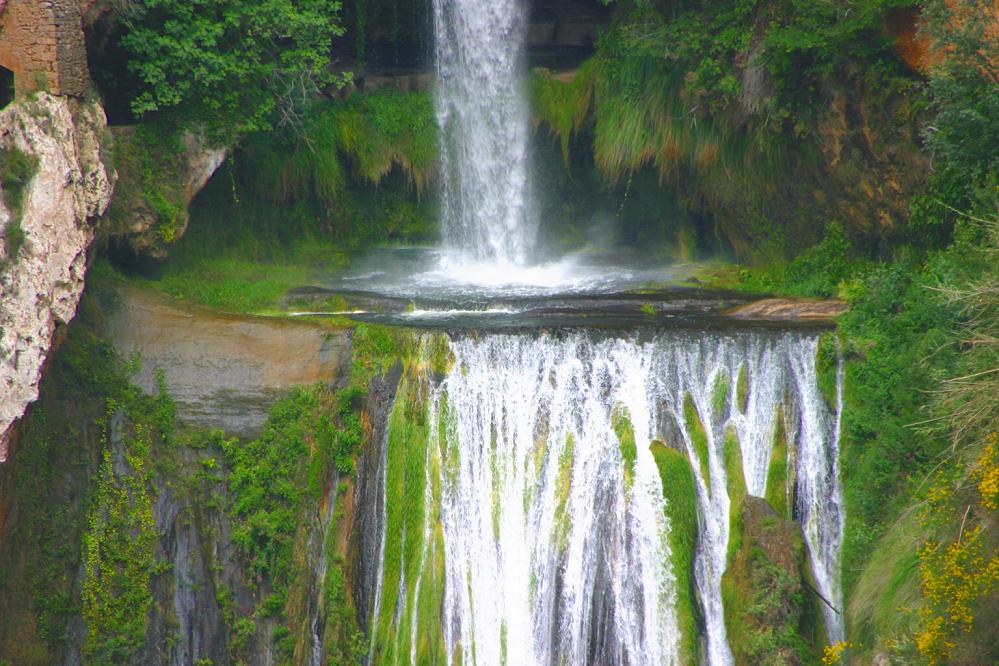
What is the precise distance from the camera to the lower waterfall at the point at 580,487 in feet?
37.8

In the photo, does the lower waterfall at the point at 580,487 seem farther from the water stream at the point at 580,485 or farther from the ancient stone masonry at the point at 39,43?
the ancient stone masonry at the point at 39,43

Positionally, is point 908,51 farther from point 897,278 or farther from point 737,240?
point 737,240

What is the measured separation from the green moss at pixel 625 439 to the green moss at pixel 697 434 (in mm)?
697

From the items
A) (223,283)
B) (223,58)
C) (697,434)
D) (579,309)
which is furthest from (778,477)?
(223,58)

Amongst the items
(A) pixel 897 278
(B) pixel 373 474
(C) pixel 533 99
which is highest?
(C) pixel 533 99

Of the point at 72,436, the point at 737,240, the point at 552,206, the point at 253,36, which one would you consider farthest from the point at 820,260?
the point at 72,436

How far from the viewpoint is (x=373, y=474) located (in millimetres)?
11922

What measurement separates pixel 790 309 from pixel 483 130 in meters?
6.61

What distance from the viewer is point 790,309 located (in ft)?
44.8

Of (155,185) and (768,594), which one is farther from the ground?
(155,185)

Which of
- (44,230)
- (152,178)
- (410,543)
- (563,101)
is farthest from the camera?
(563,101)

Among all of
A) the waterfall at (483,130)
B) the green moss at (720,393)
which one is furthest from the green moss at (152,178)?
the green moss at (720,393)

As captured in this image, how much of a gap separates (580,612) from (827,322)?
474cm

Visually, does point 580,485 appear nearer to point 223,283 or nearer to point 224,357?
point 224,357
